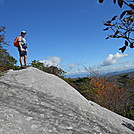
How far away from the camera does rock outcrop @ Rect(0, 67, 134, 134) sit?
2.48 m

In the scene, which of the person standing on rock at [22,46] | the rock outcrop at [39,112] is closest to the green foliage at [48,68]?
the person standing on rock at [22,46]

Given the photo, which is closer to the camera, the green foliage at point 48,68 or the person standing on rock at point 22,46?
the person standing on rock at point 22,46

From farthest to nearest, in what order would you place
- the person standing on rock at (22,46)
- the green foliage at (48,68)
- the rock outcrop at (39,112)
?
the green foliage at (48,68)
the person standing on rock at (22,46)
the rock outcrop at (39,112)

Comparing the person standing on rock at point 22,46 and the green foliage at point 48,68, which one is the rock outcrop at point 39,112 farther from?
the green foliage at point 48,68

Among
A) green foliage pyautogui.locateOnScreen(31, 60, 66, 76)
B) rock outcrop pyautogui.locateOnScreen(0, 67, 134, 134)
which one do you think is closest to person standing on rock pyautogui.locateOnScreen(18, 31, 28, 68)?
rock outcrop pyautogui.locateOnScreen(0, 67, 134, 134)

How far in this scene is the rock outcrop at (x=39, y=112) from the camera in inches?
97.5

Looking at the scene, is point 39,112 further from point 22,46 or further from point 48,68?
point 48,68

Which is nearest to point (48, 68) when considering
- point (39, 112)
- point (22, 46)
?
point (22, 46)

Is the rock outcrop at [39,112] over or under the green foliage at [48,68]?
under

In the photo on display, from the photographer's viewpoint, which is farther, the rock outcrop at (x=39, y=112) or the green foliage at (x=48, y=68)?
the green foliage at (x=48, y=68)

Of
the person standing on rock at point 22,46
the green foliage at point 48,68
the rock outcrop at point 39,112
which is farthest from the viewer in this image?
the green foliage at point 48,68

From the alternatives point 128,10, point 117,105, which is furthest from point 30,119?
point 117,105

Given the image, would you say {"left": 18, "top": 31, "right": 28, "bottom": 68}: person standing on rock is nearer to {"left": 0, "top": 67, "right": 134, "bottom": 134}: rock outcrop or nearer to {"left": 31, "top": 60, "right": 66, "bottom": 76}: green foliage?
{"left": 0, "top": 67, "right": 134, "bottom": 134}: rock outcrop

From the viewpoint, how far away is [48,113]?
3086mm
